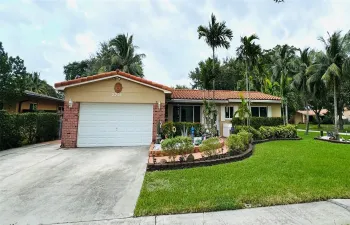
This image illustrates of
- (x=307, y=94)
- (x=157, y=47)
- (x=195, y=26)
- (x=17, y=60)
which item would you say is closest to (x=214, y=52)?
(x=195, y=26)

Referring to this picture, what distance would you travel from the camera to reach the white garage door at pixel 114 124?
10680 mm

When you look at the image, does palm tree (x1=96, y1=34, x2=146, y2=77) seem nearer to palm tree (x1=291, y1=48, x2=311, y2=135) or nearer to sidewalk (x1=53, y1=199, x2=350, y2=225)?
palm tree (x1=291, y1=48, x2=311, y2=135)

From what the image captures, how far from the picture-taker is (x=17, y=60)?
1233cm

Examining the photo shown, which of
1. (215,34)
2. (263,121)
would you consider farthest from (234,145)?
(215,34)

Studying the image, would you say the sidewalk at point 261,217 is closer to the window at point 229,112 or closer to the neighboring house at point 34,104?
the window at point 229,112

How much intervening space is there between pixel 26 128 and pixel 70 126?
3.10 metres

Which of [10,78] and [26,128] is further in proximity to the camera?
[10,78]

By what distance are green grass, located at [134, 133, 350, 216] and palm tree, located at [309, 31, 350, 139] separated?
9.76 metres

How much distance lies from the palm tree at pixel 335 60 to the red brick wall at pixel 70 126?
1794 cm

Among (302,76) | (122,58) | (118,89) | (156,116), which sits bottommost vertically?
(156,116)

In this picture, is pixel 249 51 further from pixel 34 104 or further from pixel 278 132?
pixel 34 104

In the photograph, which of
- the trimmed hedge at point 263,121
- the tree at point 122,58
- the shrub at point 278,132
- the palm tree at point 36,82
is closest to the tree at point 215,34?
the trimmed hedge at point 263,121

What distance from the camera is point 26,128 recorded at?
1098cm

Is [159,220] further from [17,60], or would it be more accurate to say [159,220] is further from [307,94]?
[307,94]
